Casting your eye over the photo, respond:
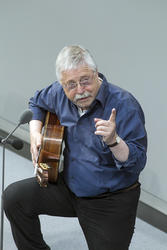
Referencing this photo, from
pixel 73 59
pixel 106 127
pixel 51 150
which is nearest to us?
pixel 106 127

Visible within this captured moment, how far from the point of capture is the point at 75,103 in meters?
2.50

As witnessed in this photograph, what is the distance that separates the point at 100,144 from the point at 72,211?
455mm

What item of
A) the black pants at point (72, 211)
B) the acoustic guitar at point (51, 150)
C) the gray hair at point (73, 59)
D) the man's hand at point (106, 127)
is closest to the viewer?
the man's hand at point (106, 127)

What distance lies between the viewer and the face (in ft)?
7.77

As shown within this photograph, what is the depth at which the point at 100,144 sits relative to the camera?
8.27ft

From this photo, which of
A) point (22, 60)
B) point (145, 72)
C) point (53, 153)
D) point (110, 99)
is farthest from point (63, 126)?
point (22, 60)

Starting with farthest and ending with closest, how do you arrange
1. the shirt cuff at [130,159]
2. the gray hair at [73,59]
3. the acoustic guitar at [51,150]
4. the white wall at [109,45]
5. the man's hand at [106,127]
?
the white wall at [109,45], the acoustic guitar at [51,150], the gray hair at [73,59], the shirt cuff at [130,159], the man's hand at [106,127]

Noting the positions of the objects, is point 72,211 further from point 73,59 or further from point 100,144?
point 73,59

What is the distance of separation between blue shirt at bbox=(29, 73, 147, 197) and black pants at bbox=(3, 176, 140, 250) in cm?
6

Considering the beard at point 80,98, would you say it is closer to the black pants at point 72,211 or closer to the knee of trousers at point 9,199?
the black pants at point 72,211

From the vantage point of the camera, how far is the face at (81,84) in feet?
7.77

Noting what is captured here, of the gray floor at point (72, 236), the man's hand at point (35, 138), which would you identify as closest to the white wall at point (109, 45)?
the gray floor at point (72, 236)

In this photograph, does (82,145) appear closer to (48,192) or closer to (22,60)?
(48,192)

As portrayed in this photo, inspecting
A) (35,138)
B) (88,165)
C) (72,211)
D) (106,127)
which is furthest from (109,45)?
(106,127)
